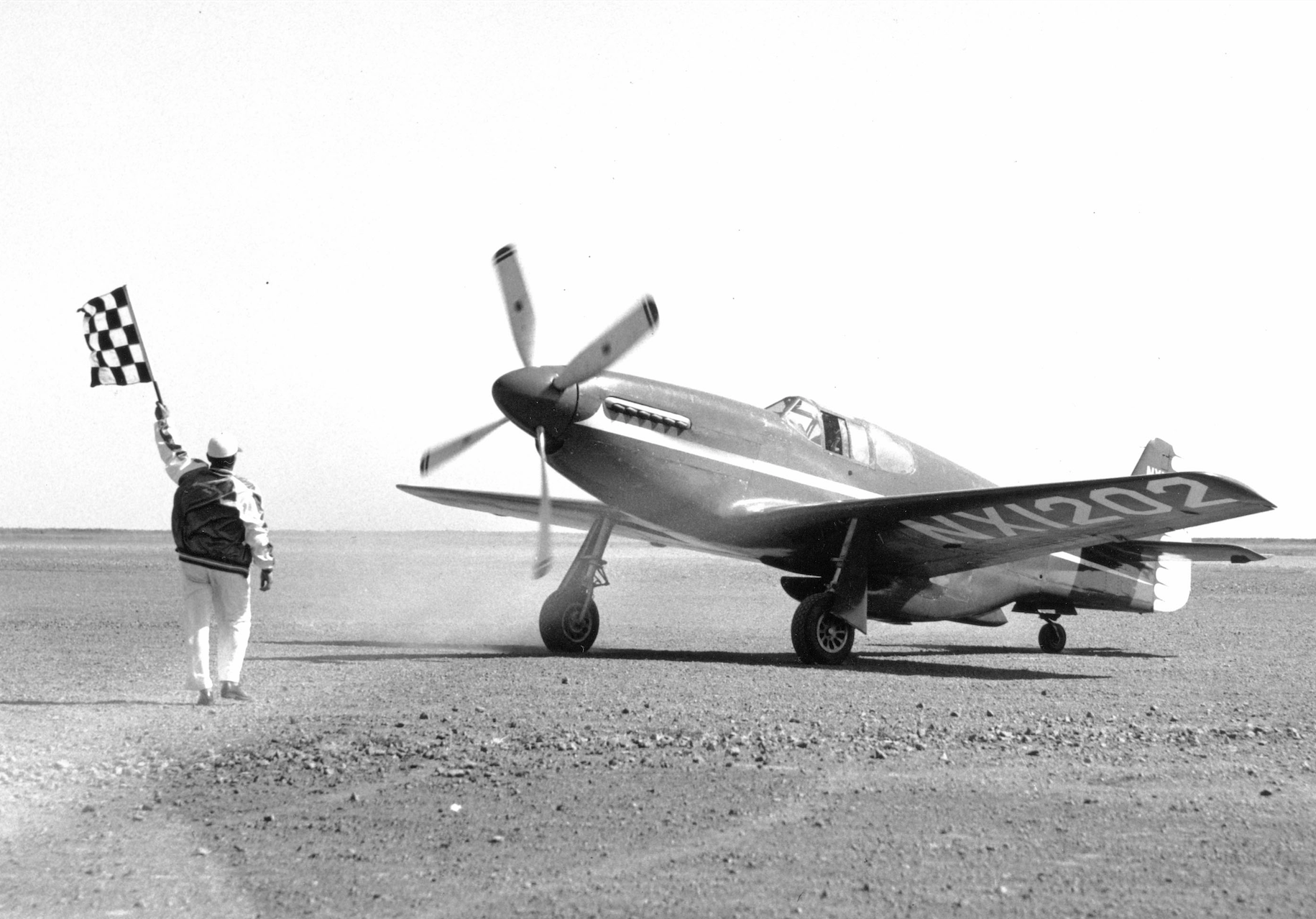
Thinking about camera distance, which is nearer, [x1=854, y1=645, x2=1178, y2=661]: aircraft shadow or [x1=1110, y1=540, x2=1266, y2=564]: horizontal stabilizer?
[x1=1110, y1=540, x2=1266, y2=564]: horizontal stabilizer

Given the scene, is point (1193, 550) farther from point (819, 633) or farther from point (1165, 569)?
point (819, 633)

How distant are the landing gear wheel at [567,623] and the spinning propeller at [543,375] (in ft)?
3.05

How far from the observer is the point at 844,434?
15.2 meters

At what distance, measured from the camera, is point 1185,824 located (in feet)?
20.3

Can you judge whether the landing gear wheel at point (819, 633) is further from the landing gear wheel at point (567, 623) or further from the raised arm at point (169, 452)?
the raised arm at point (169, 452)

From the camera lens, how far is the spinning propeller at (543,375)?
12867mm

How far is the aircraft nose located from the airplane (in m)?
0.02

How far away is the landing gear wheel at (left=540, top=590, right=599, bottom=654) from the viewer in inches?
569

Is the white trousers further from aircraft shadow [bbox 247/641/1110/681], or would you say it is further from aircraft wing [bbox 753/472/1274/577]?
aircraft wing [bbox 753/472/1274/577]

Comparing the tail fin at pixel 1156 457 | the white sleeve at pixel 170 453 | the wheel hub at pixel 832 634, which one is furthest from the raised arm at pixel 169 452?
the tail fin at pixel 1156 457

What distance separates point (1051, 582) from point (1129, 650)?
1558mm

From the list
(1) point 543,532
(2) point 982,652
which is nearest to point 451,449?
(1) point 543,532

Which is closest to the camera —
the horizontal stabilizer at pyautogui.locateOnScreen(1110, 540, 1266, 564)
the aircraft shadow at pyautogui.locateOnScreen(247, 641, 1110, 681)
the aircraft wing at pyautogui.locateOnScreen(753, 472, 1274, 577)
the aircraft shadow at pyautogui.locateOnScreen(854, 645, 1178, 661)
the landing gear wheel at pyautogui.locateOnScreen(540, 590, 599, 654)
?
the aircraft wing at pyautogui.locateOnScreen(753, 472, 1274, 577)

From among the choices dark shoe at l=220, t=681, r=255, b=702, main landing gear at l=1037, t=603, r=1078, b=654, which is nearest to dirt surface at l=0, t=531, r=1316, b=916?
dark shoe at l=220, t=681, r=255, b=702
